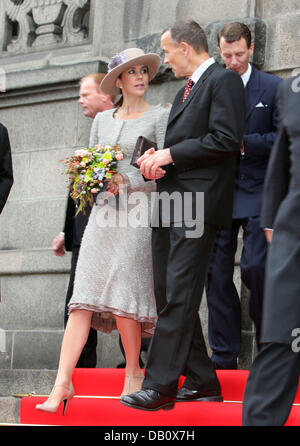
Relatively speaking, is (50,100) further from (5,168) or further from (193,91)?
(193,91)

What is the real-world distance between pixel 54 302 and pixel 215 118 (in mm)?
3369

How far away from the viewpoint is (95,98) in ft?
21.0

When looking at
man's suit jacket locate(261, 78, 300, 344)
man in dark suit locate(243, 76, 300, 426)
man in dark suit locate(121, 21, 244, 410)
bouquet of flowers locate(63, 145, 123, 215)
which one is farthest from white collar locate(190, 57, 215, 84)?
man in dark suit locate(243, 76, 300, 426)

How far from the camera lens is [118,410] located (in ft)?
15.0

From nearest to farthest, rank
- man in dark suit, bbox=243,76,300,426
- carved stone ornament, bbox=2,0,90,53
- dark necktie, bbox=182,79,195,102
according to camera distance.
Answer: man in dark suit, bbox=243,76,300,426
dark necktie, bbox=182,79,195,102
carved stone ornament, bbox=2,0,90,53

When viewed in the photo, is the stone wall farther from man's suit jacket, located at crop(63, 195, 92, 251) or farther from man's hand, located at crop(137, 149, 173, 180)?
man's hand, located at crop(137, 149, 173, 180)

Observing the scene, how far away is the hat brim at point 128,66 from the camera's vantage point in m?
5.36

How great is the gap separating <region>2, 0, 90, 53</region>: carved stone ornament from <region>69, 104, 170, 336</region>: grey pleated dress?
10.5 ft

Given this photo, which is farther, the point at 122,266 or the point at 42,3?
the point at 42,3

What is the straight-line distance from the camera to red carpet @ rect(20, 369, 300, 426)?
441 cm

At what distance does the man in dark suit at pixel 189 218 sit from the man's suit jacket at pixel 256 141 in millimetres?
632
